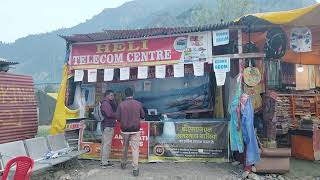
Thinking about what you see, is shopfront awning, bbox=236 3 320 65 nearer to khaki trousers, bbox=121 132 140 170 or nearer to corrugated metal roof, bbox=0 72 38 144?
khaki trousers, bbox=121 132 140 170

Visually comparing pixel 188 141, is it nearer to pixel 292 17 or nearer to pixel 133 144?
pixel 133 144

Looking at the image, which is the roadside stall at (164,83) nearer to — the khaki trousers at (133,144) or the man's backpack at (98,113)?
the man's backpack at (98,113)

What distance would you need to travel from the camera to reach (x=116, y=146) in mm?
10797

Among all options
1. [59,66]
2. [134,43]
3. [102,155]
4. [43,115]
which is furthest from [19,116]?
[59,66]

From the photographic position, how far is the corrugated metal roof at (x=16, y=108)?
34.1ft

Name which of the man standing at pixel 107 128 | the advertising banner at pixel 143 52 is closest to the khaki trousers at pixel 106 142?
the man standing at pixel 107 128

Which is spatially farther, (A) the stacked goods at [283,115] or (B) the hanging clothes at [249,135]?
(A) the stacked goods at [283,115]

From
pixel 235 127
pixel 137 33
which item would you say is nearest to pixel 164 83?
pixel 137 33

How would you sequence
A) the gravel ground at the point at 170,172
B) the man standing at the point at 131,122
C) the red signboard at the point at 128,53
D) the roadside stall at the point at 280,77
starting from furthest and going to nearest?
the red signboard at the point at 128,53 → the roadside stall at the point at 280,77 → the man standing at the point at 131,122 → the gravel ground at the point at 170,172

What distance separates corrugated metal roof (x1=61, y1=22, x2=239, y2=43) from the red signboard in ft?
0.53

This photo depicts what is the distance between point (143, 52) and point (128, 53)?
436 millimetres

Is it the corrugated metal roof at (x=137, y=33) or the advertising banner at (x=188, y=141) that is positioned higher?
the corrugated metal roof at (x=137, y=33)

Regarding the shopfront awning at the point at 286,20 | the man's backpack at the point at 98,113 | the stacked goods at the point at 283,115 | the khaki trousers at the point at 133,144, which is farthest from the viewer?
the stacked goods at the point at 283,115

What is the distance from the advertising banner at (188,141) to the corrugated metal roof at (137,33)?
7.73 ft
